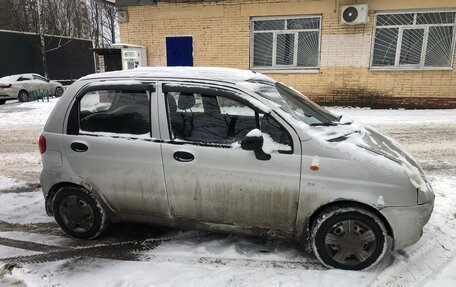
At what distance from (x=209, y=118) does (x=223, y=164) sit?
0.47 metres

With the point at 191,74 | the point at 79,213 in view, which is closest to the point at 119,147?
the point at 79,213

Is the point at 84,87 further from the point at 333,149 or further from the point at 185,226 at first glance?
the point at 333,149

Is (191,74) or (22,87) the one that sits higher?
(191,74)

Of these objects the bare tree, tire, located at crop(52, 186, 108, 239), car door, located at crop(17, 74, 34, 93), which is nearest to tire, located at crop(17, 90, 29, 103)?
car door, located at crop(17, 74, 34, 93)

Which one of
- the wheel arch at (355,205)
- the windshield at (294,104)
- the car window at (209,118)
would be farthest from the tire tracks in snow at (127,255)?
the windshield at (294,104)

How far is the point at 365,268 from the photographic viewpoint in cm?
318

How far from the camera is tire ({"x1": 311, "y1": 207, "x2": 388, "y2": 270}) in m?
3.10

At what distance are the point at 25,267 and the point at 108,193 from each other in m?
0.96

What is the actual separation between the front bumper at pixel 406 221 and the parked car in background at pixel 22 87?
17.9 meters

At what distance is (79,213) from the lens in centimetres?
380

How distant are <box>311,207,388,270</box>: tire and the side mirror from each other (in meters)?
0.72

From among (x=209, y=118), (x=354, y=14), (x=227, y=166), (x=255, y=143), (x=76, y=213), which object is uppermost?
(x=354, y=14)

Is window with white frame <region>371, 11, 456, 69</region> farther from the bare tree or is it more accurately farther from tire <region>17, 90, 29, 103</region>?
the bare tree

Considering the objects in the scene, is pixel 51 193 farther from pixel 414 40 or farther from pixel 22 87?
pixel 22 87
